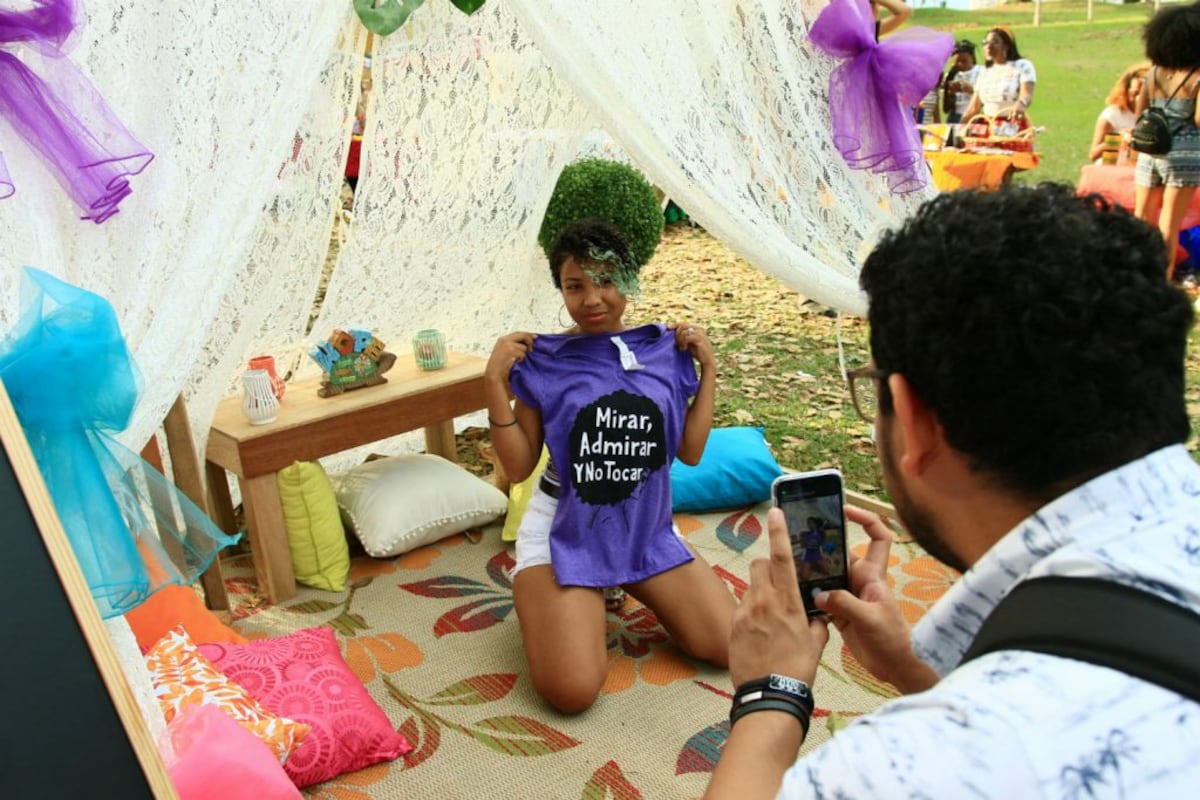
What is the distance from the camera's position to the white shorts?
299 cm

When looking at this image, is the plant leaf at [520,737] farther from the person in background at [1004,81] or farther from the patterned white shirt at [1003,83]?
the patterned white shirt at [1003,83]

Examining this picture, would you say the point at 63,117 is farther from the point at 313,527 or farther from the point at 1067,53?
the point at 1067,53

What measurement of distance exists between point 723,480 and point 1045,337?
306cm

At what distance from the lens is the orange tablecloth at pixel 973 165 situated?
26.5 feet

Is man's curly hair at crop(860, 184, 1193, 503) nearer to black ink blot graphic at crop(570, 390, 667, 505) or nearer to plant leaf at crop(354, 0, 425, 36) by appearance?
black ink blot graphic at crop(570, 390, 667, 505)

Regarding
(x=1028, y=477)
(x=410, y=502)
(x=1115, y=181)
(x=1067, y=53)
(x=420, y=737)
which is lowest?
(x=420, y=737)

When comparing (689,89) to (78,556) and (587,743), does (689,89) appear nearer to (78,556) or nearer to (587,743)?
(587,743)

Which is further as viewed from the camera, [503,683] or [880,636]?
[503,683]

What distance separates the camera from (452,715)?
279 cm

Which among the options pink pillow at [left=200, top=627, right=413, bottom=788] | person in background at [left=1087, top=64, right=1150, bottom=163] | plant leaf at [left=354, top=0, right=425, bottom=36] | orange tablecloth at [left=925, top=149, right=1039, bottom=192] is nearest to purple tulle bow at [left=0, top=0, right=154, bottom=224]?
plant leaf at [left=354, top=0, right=425, bottom=36]

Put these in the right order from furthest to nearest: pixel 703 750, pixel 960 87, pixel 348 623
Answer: pixel 960 87 → pixel 348 623 → pixel 703 750

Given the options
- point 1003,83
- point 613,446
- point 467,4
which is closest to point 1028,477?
point 613,446

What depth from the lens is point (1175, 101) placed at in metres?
5.86

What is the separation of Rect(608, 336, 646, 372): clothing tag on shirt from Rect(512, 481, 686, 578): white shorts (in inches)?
19.0
